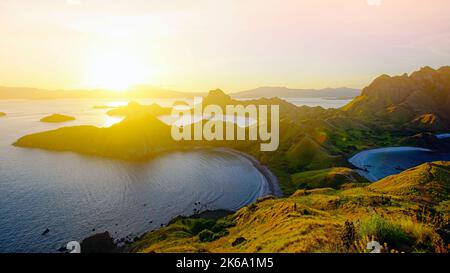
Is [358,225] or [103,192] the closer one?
[358,225]

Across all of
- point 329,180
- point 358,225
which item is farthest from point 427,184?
point 329,180

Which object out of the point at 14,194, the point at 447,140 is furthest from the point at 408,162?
the point at 14,194

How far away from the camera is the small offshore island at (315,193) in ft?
40.7

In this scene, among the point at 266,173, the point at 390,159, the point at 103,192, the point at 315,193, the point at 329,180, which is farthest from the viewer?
the point at 390,159

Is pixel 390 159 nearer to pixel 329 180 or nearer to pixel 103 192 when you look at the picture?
pixel 329 180

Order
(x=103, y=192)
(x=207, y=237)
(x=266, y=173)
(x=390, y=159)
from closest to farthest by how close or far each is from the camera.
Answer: (x=207, y=237)
(x=103, y=192)
(x=266, y=173)
(x=390, y=159)

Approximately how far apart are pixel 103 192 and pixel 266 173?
6026 centimetres

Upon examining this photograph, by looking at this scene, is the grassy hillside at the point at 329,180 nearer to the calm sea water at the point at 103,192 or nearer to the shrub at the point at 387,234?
the calm sea water at the point at 103,192

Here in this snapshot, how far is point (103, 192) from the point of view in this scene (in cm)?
7669

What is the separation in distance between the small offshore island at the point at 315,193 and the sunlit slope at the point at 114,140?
22.3 inches

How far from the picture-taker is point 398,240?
10.8m

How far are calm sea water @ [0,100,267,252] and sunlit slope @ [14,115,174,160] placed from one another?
33.6 feet

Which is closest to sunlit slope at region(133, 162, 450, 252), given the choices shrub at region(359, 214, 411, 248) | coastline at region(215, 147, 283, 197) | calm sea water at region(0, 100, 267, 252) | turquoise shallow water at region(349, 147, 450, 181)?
shrub at region(359, 214, 411, 248)
